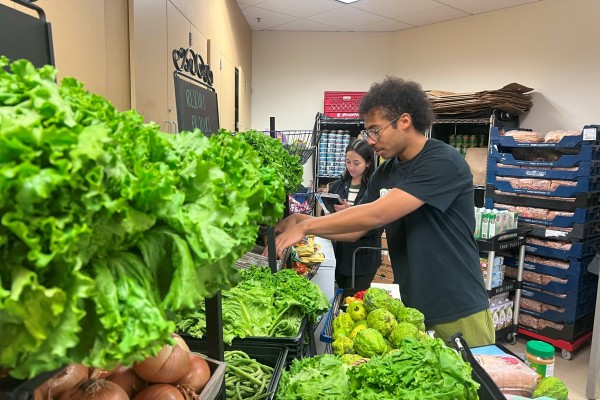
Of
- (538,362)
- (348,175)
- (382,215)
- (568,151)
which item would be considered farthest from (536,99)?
(382,215)

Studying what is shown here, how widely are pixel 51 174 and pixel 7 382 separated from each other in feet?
0.84

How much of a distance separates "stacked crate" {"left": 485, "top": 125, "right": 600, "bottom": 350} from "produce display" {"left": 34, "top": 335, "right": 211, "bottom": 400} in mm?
4058

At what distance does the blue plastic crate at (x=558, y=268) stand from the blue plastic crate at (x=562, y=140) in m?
1.08

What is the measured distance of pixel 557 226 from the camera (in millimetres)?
4086

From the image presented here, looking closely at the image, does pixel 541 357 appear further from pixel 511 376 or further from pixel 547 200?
pixel 547 200

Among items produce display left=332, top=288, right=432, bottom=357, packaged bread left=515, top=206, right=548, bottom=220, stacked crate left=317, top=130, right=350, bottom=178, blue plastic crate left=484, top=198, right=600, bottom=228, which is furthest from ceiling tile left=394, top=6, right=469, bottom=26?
produce display left=332, top=288, right=432, bottom=357

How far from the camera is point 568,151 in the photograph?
4.13 metres

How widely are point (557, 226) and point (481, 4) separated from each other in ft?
9.76

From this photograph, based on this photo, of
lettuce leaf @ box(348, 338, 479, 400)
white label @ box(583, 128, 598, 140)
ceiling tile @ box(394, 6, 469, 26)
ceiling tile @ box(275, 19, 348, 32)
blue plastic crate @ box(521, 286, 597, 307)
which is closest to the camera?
lettuce leaf @ box(348, 338, 479, 400)

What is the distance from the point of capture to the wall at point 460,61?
16.2 ft

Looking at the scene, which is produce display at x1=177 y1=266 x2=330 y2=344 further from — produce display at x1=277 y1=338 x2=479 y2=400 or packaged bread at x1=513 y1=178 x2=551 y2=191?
packaged bread at x1=513 y1=178 x2=551 y2=191

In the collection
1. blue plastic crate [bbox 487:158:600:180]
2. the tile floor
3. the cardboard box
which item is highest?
blue plastic crate [bbox 487:158:600:180]

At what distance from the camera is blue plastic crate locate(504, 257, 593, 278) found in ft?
13.1

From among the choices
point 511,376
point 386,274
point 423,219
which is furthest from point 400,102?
point 386,274
